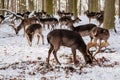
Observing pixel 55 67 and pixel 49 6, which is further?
pixel 49 6

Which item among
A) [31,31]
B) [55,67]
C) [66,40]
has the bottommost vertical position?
[55,67]

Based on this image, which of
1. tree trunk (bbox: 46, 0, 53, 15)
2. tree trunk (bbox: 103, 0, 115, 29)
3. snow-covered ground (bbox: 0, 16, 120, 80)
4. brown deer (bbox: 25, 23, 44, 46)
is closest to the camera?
snow-covered ground (bbox: 0, 16, 120, 80)

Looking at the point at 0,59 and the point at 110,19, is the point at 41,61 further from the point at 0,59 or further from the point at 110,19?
the point at 110,19

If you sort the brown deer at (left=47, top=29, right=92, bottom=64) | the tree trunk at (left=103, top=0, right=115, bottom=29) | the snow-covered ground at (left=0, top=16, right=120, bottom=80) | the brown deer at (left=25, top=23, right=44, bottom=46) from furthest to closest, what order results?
the tree trunk at (left=103, top=0, right=115, bottom=29)
the brown deer at (left=25, top=23, right=44, bottom=46)
the brown deer at (left=47, top=29, right=92, bottom=64)
the snow-covered ground at (left=0, top=16, right=120, bottom=80)

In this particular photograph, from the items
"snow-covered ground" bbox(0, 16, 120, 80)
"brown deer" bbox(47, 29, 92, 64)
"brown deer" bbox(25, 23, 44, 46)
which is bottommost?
"snow-covered ground" bbox(0, 16, 120, 80)

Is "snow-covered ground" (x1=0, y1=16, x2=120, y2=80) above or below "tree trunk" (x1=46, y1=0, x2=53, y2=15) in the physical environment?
below

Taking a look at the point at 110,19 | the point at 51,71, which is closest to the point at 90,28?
the point at 110,19

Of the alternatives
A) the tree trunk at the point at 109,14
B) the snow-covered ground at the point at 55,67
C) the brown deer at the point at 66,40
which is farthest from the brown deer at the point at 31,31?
the brown deer at the point at 66,40

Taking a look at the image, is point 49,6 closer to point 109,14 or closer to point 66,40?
point 109,14

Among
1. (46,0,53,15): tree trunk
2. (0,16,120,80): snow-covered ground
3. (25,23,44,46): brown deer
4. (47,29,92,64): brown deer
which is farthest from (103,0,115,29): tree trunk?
(47,29,92,64): brown deer

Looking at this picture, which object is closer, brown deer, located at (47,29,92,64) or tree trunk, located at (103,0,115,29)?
brown deer, located at (47,29,92,64)

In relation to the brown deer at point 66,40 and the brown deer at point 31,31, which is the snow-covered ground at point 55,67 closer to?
the brown deer at point 66,40

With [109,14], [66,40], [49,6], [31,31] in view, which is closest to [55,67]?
[66,40]

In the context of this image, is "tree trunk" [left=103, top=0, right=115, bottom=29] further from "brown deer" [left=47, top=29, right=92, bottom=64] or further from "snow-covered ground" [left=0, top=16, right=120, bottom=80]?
"brown deer" [left=47, top=29, right=92, bottom=64]
